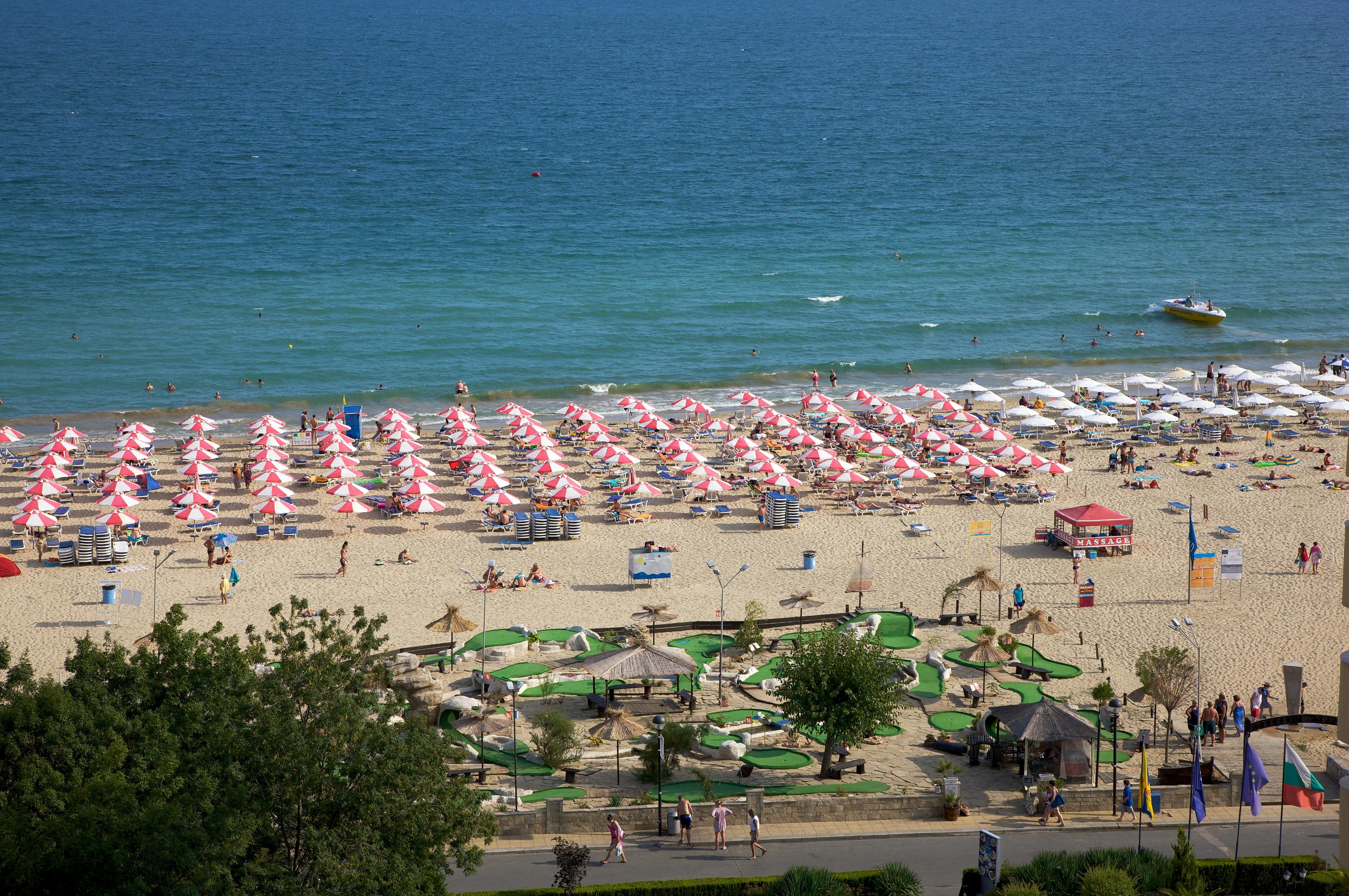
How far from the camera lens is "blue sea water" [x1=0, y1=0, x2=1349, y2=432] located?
5697 cm

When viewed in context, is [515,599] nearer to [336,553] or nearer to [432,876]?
[336,553]

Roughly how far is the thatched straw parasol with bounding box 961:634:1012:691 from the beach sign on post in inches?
245

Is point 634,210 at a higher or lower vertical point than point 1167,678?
higher

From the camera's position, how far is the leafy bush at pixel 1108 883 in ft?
46.8

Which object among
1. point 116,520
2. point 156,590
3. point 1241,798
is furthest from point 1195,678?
point 116,520

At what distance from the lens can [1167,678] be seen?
67.2 feet

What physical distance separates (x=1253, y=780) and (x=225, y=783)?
42.1ft

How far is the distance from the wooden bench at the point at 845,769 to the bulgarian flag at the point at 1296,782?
5.89m

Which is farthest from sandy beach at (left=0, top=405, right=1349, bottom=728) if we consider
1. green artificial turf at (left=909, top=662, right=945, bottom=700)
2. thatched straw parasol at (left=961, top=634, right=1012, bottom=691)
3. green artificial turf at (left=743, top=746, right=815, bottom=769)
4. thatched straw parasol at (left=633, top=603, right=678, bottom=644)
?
green artificial turf at (left=743, top=746, right=815, bottom=769)

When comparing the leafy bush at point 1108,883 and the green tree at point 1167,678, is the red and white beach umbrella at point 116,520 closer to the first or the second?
the green tree at point 1167,678

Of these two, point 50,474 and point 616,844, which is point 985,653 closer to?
point 616,844

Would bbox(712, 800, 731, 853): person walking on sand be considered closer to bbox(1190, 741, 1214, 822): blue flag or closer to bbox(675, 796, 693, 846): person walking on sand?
bbox(675, 796, 693, 846): person walking on sand

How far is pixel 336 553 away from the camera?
101 feet

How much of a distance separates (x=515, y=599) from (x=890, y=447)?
14.2 m
